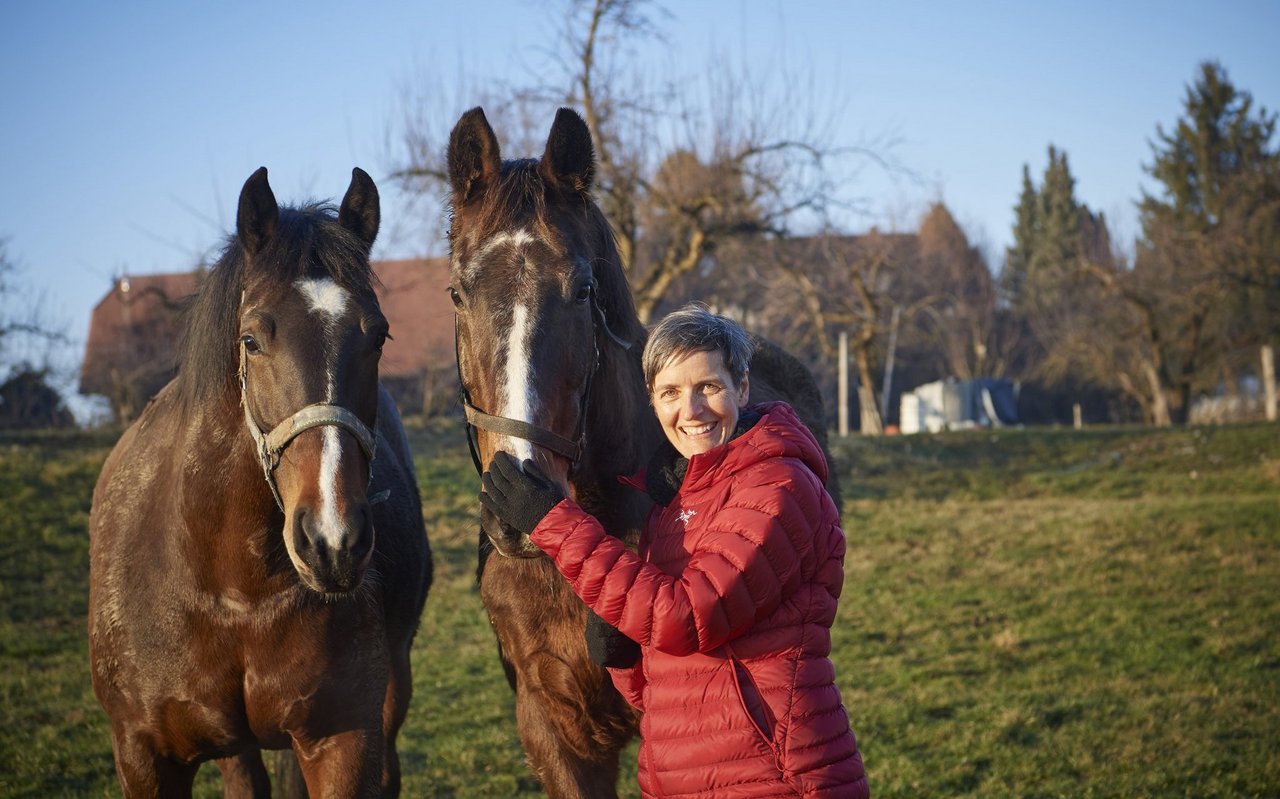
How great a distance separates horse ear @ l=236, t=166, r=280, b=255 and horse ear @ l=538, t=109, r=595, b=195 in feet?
2.74

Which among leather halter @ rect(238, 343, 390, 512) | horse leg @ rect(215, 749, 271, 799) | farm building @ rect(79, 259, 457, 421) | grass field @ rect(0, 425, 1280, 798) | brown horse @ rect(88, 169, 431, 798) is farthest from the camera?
farm building @ rect(79, 259, 457, 421)

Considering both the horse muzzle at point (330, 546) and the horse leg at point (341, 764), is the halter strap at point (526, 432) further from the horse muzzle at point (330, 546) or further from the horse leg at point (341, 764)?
the horse leg at point (341, 764)

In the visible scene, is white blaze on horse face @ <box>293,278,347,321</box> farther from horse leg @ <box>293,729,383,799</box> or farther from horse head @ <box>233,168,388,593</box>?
horse leg @ <box>293,729,383,799</box>

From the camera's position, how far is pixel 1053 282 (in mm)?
39344

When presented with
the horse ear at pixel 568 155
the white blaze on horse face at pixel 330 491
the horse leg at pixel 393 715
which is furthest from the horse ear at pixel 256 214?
the horse leg at pixel 393 715

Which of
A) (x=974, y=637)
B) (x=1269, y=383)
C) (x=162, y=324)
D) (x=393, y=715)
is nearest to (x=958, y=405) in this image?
(x=1269, y=383)

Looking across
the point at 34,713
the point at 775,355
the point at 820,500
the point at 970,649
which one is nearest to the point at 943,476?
the point at 970,649

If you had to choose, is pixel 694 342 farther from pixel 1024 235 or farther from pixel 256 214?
pixel 1024 235

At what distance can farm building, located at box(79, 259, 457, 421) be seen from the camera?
62.3ft

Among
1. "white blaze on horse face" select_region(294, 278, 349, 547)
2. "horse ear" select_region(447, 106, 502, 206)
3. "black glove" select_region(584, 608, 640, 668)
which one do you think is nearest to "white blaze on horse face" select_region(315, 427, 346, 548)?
"white blaze on horse face" select_region(294, 278, 349, 547)

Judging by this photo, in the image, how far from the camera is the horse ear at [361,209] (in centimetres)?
327

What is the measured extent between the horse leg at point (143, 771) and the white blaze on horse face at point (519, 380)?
1.72m

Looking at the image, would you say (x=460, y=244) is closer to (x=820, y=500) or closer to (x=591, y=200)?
(x=591, y=200)

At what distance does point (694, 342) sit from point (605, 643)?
0.82 meters
